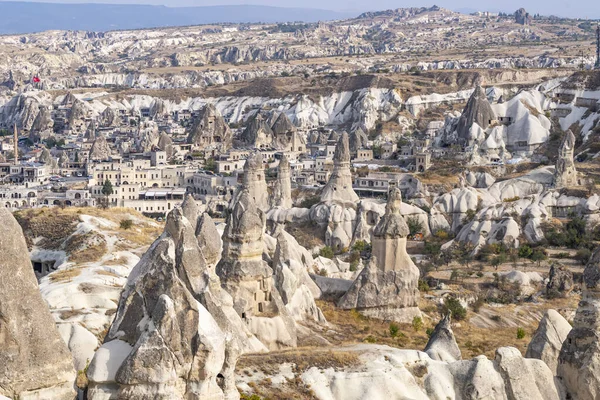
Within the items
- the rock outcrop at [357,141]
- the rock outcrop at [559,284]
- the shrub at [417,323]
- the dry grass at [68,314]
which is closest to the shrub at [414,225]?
the rock outcrop at [559,284]

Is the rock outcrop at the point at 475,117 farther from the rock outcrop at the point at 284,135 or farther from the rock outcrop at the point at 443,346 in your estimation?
the rock outcrop at the point at 443,346

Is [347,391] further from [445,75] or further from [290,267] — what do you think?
[445,75]

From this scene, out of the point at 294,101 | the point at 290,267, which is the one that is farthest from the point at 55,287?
the point at 294,101

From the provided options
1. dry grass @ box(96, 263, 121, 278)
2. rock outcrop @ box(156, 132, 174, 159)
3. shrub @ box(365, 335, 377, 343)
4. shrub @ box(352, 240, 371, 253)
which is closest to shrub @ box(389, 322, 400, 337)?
shrub @ box(365, 335, 377, 343)

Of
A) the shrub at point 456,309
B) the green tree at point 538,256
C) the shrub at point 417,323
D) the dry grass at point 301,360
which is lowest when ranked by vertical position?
the green tree at point 538,256

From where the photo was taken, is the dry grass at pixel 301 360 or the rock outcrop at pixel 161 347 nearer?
the rock outcrop at pixel 161 347

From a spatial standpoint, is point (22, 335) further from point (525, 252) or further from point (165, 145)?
point (165, 145)
